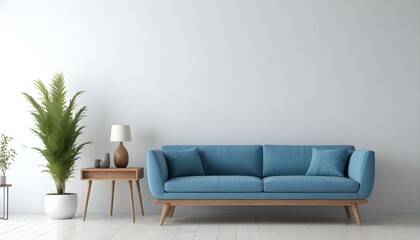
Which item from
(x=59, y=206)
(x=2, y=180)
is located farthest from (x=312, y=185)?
(x=2, y=180)

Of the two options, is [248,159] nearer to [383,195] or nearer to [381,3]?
[383,195]

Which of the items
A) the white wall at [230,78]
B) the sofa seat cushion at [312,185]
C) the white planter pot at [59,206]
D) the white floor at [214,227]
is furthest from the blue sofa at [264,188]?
the white planter pot at [59,206]

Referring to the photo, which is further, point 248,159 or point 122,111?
point 122,111

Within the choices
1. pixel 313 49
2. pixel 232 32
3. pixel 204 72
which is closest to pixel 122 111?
pixel 204 72

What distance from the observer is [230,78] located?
7.14m

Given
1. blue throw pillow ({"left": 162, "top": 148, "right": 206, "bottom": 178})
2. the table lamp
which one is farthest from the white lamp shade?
blue throw pillow ({"left": 162, "top": 148, "right": 206, "bottom": 178})

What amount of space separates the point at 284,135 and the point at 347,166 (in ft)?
3.03

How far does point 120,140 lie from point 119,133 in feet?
0.29

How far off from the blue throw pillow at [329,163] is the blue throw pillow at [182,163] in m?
1.21

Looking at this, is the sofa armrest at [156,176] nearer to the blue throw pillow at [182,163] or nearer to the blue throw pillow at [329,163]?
the blue throw pillow at [182,163]

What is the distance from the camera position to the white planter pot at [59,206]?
6.58 metres

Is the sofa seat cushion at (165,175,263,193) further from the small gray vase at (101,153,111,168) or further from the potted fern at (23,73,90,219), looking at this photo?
the potted fern at (23,73,90,219)

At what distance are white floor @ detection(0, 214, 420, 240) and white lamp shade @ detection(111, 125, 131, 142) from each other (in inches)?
35.1

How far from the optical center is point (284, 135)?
279 inches
